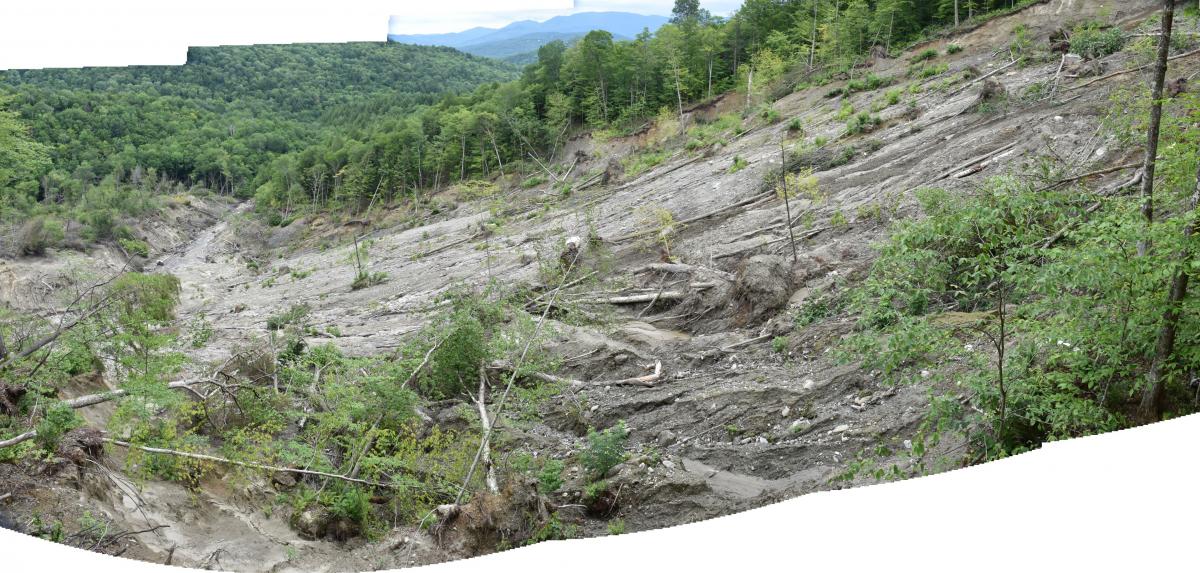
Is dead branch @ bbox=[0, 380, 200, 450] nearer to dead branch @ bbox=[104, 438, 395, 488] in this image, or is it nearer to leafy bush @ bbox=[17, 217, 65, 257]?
dead branch @ bbox=[104, 438, 395, 488]

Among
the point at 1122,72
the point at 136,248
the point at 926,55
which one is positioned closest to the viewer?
the point at 1122,72

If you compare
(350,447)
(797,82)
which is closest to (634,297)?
(797,82)

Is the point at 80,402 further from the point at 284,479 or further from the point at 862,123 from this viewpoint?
the point at 862,123

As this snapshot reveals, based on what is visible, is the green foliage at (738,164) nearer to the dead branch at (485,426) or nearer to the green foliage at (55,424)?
the dead branch at (485,426)

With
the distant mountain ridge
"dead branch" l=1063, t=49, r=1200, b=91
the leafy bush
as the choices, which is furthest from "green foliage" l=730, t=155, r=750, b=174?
the leafy bush

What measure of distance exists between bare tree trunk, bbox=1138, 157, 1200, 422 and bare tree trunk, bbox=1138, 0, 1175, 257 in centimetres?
35

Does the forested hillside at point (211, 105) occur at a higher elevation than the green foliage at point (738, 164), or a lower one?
higher

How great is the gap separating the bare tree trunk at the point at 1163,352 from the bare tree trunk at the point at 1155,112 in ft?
1.15

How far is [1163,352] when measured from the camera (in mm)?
3492

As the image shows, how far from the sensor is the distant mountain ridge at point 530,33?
4.04 meters

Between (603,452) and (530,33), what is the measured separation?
7.25 feet

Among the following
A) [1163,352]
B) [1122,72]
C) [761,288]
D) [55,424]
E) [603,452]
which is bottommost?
[603,452]

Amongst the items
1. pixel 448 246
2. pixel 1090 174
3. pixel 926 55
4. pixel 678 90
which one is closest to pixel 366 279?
pixel 448 246

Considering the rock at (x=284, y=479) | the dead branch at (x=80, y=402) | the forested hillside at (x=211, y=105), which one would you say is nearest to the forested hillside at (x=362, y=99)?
the forested hillside at (x=211, y=105)
